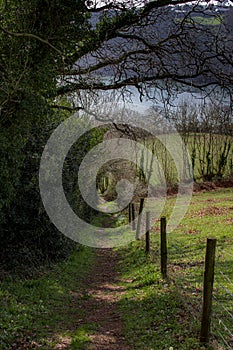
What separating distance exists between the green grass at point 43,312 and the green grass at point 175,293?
1.23m

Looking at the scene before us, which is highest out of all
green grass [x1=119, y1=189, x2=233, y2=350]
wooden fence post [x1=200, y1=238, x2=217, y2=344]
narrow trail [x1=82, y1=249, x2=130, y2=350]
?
wooden fence post [x1=200, y1=238, x2=217, y2=344]

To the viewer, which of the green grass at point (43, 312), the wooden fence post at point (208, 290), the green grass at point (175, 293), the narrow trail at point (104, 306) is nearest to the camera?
the wooden fence post at point (208, 290)

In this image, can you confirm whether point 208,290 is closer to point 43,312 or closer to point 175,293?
point 175,293

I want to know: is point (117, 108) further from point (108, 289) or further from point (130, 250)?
point (108, 289)

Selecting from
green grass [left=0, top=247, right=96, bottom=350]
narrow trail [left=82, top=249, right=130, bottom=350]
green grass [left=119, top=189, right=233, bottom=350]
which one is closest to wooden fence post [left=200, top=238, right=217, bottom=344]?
green grass [left=119, top=189, right=233, bottom=350]

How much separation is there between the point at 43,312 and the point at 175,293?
122 inches

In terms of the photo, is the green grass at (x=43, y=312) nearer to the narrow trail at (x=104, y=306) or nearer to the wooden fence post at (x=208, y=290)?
the narrow trail at (x=104, y=306)

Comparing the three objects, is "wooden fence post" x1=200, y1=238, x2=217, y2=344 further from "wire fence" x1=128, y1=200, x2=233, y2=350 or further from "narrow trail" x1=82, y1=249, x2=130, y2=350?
"narrow trail" x1=82, y1=249, x2=130, y2=350

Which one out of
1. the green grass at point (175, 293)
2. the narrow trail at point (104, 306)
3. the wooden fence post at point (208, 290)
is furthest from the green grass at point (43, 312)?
the wooden fence post at point (208, 290)

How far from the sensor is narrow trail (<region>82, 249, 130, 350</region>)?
8.02 metres

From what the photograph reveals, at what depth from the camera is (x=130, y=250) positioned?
60.7 feet

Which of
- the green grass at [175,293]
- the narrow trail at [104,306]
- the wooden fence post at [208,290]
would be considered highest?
the wooden fence post at [208,290]

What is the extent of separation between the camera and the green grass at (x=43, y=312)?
307 inches

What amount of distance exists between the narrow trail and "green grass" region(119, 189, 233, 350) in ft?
0.82
